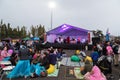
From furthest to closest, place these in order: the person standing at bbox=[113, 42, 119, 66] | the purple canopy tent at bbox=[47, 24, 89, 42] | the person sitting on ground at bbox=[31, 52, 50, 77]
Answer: the purple canopy tent at bbox=[47, 24, 89, 42] → the person standing at bbox=[113, 42, 119, 66] → the person sitting on ground at bbox=[31, 52, 50, 77]

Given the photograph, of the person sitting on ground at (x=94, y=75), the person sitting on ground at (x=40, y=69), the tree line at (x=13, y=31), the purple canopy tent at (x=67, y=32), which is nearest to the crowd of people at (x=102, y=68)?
the person sitting on ground at (x=94, y=75)

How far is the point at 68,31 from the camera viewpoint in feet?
83.4

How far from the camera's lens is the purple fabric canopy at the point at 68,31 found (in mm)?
24688

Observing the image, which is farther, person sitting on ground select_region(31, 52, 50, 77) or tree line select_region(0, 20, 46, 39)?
tree line select_region(0, 20, 46, 39)

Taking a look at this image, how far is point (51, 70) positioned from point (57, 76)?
0.71 m

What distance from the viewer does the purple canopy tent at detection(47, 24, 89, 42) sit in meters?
24.5

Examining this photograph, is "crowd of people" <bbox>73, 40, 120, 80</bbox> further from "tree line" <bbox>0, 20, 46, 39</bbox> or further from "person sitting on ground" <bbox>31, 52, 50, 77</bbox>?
"tree line" <bbox>0, 20, 46, 39</bbox>

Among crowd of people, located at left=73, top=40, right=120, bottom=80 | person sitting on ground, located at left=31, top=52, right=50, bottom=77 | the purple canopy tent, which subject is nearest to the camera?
crowd of people, located at left=73, top=40, right=120, bottom=80

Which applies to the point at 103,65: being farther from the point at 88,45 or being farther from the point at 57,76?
the point at 88,45

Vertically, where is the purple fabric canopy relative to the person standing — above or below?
above

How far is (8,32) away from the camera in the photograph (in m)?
54.5

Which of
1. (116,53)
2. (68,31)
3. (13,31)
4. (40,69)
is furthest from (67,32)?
(13,31)

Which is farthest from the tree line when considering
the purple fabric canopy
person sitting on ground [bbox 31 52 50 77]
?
person sitting on ground [bbox 31 52 50 77]

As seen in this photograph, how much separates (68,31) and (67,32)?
1.01ft
